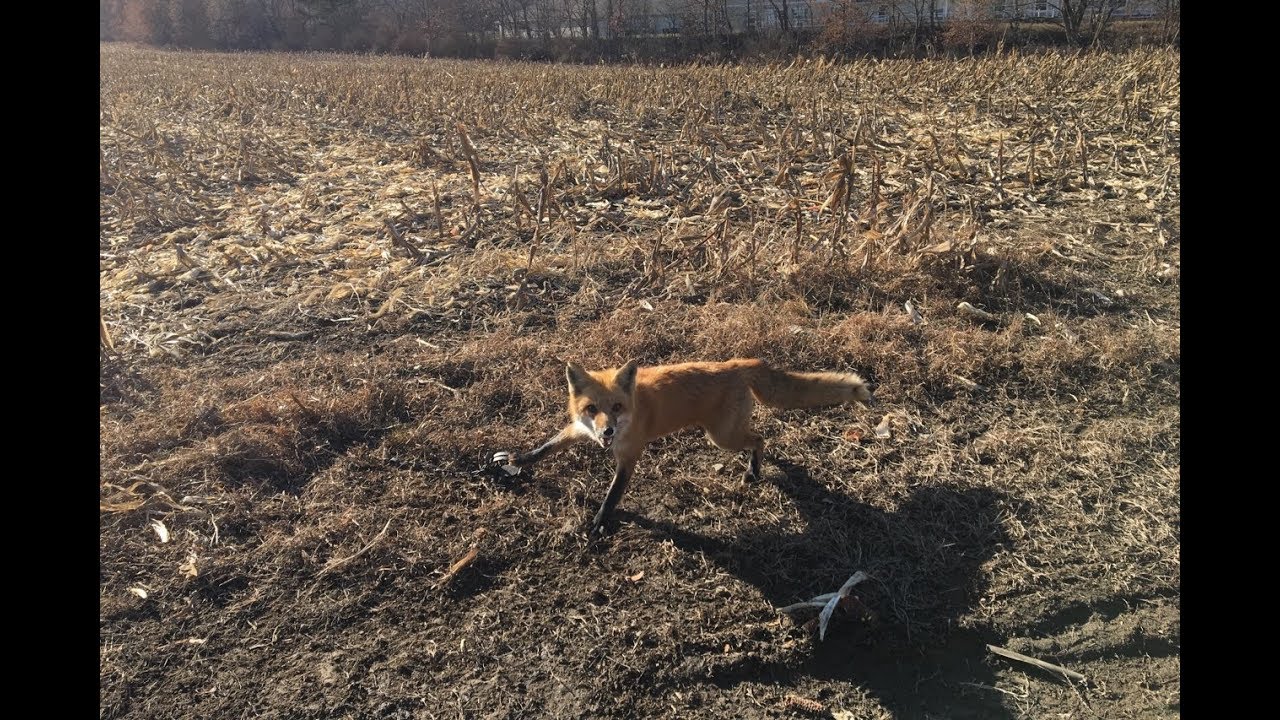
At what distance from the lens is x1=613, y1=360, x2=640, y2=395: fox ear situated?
408 cm

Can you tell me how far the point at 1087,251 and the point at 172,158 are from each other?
13.3 m

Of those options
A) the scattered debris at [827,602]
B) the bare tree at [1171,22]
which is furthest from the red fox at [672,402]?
the bare tree at [1171,22]

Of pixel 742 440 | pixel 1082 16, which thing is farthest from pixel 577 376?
pixel 1082 16

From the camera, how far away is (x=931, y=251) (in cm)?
684

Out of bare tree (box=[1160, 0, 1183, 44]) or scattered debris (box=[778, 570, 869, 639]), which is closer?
scattered debris (box=[778, 570, 869, 639])

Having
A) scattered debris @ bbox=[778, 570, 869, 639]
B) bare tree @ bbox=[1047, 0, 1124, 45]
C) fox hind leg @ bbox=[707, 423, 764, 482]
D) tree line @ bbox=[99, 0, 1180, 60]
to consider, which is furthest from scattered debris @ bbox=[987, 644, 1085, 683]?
bare tree @ bbox=[1047, 0, 1124, 45]

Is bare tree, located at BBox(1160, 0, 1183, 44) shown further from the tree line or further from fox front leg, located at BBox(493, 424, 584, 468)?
fox front leg, located at BBox(493, 424, 584, 468)

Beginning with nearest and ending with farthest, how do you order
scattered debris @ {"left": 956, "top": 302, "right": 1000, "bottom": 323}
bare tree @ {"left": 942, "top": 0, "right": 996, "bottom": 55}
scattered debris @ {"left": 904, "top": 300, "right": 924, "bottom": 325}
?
1. scattered debris @ {"left": 904, "top": 300, "right": 924, "bottom": 325}
2. scattered debris @ {"left": 956, "top": 302, "right": 1000, "bottom": 323}
3. bare tree @ {"left": 942, "top": 0, "right": 996, "bottom": 55}

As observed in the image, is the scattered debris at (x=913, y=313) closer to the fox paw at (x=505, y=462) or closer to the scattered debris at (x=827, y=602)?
the scattered debris at (x=827, y=602)

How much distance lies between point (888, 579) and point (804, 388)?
1282 mm

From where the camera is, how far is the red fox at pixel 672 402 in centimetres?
413

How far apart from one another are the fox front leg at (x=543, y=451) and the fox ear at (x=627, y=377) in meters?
0.50
